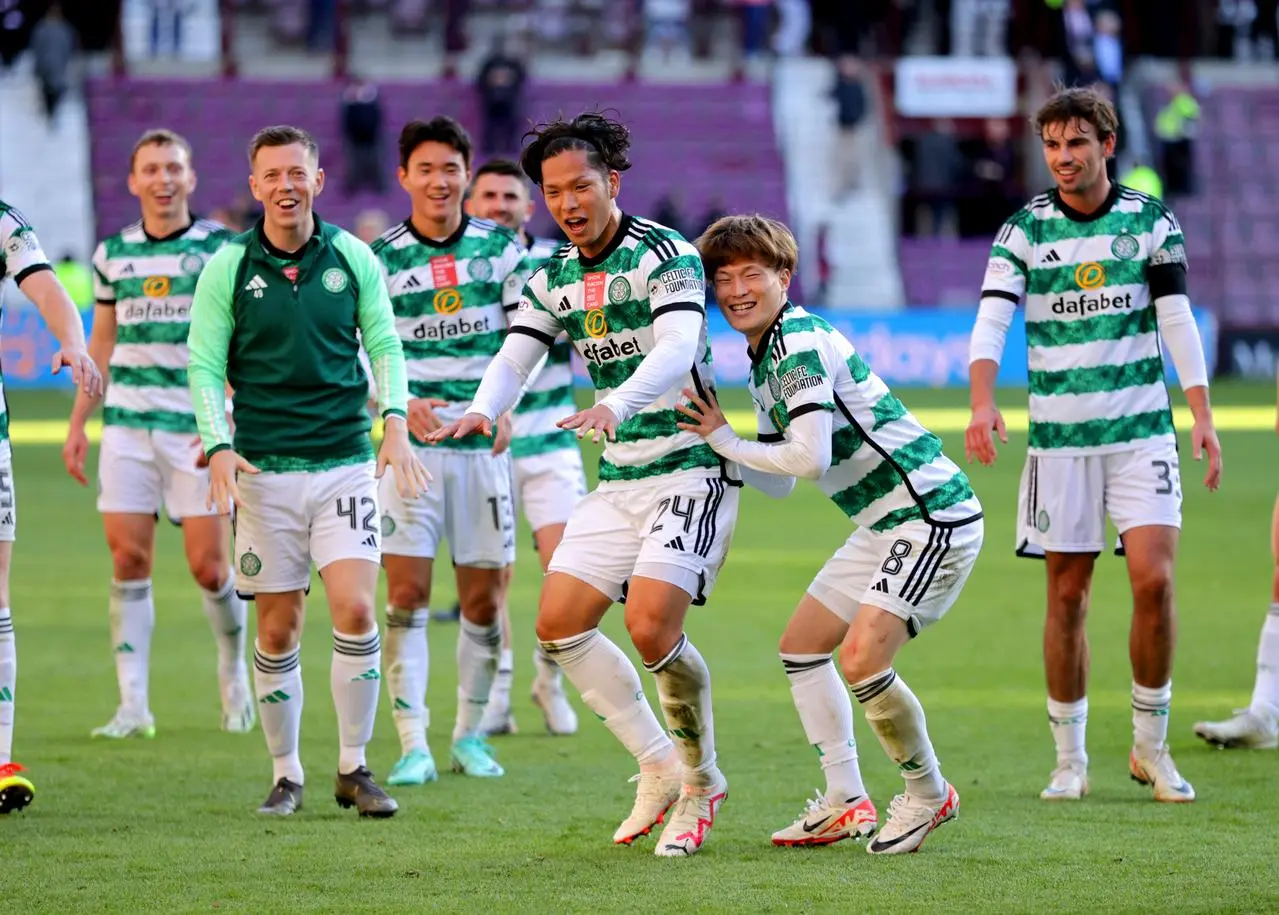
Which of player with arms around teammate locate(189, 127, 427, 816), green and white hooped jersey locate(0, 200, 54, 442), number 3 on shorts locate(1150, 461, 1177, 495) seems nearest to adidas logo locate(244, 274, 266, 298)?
player with arms around teammate locate(189, 127, 427, 816)

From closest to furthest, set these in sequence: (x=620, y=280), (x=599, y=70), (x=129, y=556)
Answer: (x=620, y=280) < (x=129, y=556) < (x=599, y=70)

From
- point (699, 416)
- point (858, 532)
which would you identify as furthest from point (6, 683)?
point (858, 532)

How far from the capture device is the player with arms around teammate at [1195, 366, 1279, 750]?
24.8ft

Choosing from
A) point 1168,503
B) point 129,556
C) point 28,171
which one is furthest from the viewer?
point 28,171

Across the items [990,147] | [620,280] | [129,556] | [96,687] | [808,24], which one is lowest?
[96,687]

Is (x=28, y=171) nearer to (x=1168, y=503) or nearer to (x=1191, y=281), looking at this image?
(x=1191, y=281)

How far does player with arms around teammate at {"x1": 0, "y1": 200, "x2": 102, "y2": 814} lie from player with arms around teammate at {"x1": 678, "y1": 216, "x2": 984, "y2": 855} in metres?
2.22

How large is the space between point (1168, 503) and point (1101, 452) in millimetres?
291

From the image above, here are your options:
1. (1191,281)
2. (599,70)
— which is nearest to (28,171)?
(599,70)

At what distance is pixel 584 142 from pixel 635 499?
1.09 meters

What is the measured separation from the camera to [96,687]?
919 centimetres

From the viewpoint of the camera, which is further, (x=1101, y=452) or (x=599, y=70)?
(x=599, y=70)

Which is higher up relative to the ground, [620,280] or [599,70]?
[599,70]

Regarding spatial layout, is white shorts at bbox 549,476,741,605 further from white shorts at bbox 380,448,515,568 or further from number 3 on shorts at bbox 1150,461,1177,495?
number 3 on shorts at bbox 1150,461,1177,495
